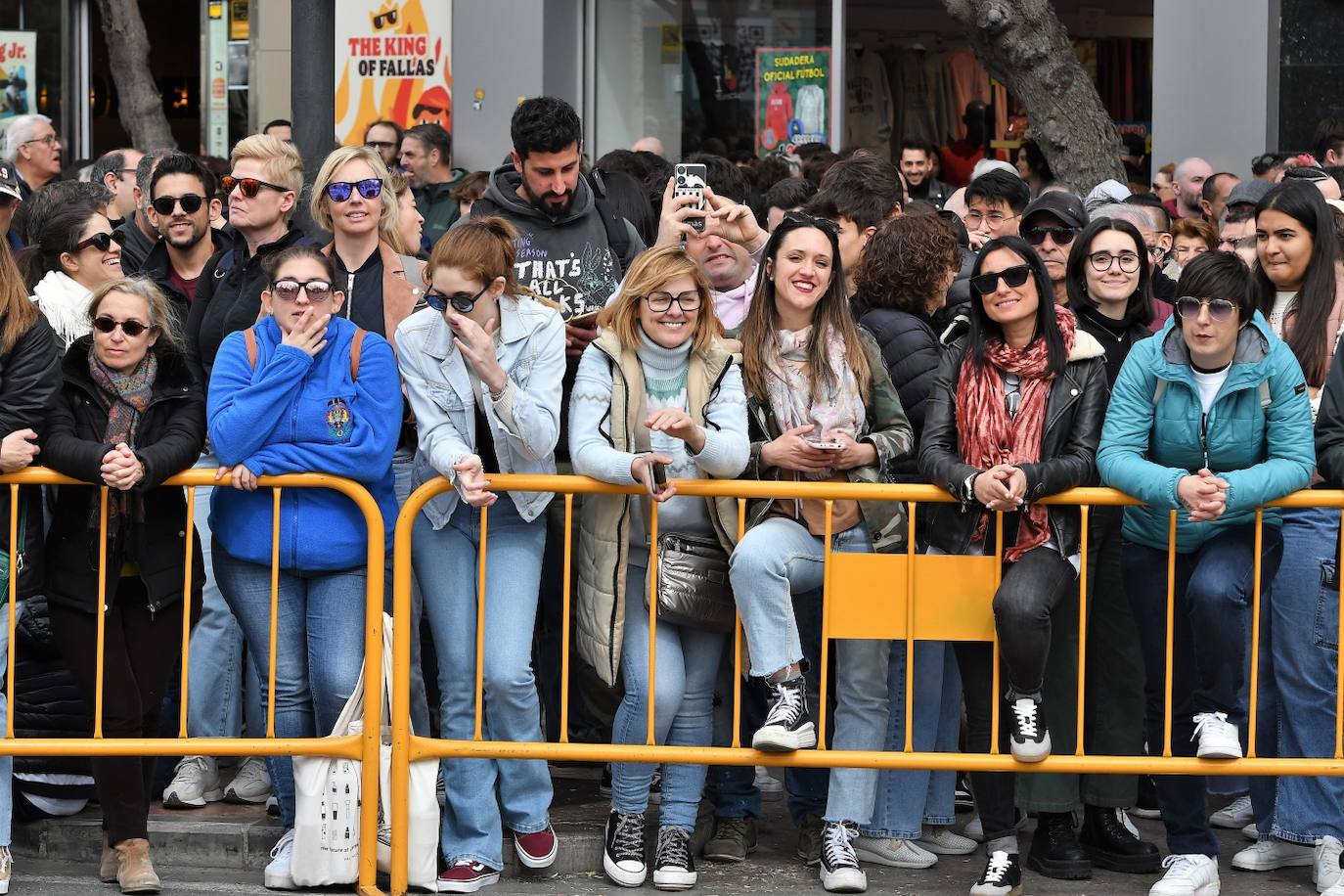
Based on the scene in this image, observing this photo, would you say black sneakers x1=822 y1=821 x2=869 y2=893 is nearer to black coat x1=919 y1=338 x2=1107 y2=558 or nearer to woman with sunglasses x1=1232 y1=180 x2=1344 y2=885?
black coat x1=919 y1=338 x2=1107 y2=558

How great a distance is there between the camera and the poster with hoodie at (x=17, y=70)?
1716 centimetres

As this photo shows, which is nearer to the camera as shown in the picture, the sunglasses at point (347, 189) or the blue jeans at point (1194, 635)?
the blue jeans at point (1194, 635)

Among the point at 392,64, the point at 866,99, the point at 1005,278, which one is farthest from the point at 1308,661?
the point at 392,64

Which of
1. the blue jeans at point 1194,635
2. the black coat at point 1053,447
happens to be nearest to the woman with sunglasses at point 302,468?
the black coat at point 1053,447

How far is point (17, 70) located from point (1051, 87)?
10.2 metres

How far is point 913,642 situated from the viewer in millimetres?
6156

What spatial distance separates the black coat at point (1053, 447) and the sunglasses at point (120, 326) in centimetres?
255

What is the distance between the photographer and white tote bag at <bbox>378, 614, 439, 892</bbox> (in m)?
5.93

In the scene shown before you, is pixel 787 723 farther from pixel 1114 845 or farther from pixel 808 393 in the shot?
pixel 1114 845

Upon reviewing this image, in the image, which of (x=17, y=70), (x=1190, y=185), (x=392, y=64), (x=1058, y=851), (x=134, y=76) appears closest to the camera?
(x=1058, y=851)

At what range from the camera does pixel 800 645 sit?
6.14 metres

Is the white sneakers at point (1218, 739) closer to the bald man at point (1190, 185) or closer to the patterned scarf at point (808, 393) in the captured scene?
the patterned scarf at point (808, 393)

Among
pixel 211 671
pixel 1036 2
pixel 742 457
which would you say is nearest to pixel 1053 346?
pixel 742 457

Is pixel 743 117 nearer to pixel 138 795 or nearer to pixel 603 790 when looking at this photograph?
pixel 603 790
